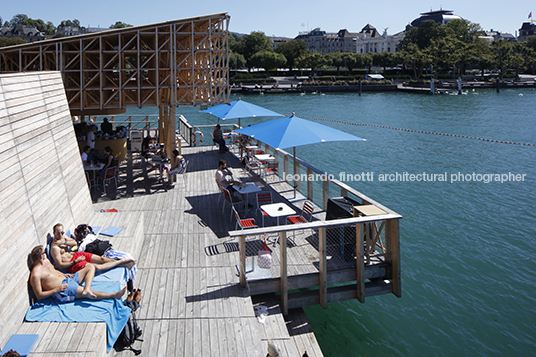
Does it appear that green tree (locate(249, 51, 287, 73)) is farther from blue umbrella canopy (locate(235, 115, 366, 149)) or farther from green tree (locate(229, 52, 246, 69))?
blue umbrella canopy (locate(235, 115, 366, 149))

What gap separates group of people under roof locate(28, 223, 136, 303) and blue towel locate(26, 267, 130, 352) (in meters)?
0.09

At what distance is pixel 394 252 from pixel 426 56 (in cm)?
11103

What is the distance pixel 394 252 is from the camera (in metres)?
8.40

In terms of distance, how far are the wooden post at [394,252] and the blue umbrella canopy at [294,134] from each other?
3065 mm

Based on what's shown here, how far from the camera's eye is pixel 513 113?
57.6 meters

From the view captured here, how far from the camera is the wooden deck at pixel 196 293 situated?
613 cm

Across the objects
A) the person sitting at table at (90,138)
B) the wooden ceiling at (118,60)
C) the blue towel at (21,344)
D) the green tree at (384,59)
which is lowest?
the blue towel at (21,344)

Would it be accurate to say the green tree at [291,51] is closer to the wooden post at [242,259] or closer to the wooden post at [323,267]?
the wooden post at [323,267]

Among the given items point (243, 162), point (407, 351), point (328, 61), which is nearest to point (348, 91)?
point (328, 61)

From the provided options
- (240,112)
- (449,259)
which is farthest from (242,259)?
(240,112)

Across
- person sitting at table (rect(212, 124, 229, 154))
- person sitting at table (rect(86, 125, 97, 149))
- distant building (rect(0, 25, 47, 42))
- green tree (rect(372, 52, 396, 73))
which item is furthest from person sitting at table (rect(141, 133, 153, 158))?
distant building (rect(0, 25, 47, 42))

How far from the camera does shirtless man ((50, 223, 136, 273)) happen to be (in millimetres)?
6758

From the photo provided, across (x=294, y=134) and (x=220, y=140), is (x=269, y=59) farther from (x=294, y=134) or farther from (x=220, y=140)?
(x=294, y=134)

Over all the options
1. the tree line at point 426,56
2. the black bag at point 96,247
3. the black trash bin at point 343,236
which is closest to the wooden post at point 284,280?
the black trash bin at point 343,236
